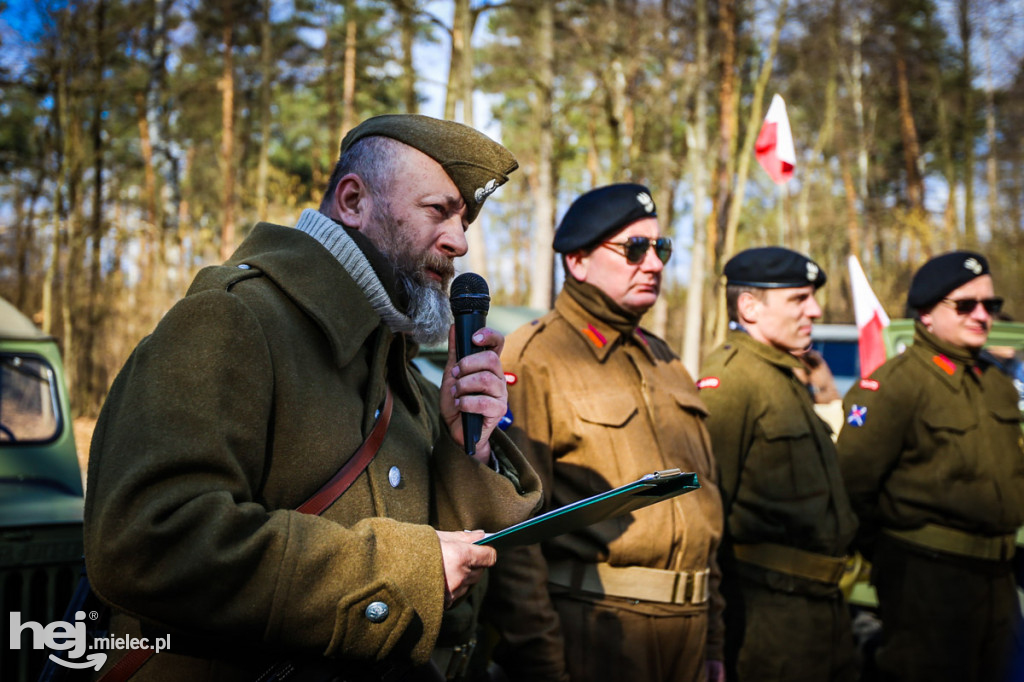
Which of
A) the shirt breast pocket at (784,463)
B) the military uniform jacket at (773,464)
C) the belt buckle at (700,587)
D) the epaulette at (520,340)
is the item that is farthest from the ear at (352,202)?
the shirt breast pocket at (784,463)

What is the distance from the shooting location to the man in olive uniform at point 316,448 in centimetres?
144

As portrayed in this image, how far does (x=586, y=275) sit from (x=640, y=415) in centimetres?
64

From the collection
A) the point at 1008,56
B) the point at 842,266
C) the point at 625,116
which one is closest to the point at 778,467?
the point at 625,116

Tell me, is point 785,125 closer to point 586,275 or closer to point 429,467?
point 586,275

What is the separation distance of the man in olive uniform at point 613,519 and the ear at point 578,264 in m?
0.07

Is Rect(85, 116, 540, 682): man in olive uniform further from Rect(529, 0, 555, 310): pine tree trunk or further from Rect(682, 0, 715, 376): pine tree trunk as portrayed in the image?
Rect(682, 0, 715, 376): pine tree trunk

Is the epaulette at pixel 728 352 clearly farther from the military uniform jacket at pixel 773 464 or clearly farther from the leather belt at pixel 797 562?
the leather belt at pixel 797 562

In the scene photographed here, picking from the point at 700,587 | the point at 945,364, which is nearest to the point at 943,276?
the point at 945,364

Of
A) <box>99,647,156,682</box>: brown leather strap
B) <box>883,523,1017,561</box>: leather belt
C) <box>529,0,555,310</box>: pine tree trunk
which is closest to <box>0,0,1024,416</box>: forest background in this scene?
<box>529,0,555,310</box>: pine tree trunk

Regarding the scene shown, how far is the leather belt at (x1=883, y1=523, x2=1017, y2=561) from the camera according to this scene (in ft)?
13.7

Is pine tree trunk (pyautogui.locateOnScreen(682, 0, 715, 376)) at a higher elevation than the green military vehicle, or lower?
higher

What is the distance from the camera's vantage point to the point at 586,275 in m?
3.41

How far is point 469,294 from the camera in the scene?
6.59ft

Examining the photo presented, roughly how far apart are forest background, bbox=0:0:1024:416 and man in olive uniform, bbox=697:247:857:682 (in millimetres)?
8849
